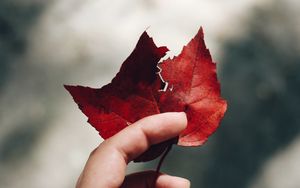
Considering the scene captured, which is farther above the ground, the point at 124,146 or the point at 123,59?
the point at 123,59

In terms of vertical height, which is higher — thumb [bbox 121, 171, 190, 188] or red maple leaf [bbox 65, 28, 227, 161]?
red maple leaf [bbox 65, 28, 227, 161]

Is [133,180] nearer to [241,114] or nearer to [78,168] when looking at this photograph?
[78,168]

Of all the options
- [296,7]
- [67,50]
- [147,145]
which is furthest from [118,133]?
[296,7]

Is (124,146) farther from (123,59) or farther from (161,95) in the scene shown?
(123,59)

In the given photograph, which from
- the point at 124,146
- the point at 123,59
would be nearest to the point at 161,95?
the point at 124,146

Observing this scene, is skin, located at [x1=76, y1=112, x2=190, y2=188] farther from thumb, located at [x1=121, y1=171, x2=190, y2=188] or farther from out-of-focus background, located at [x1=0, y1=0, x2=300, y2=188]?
out-of-focus background, located at [x1=0, y1=0, x2=300, y2=188]

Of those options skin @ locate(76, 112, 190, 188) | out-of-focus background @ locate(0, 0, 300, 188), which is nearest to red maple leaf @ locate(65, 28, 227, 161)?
skin @ locate(76, 112, 190, 188)

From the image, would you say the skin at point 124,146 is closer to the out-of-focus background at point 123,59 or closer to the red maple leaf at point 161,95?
the red maple leaf at point 161,95
